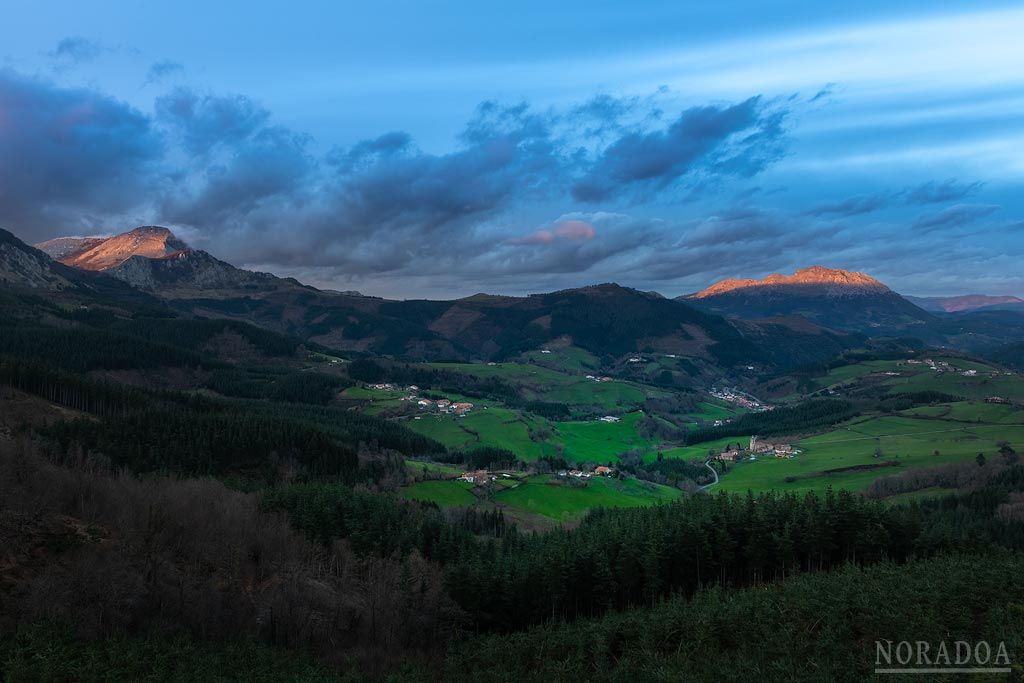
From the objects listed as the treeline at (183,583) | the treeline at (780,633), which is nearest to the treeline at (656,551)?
the treeline at (183,583)

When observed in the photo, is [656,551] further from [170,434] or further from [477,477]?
[170,434]

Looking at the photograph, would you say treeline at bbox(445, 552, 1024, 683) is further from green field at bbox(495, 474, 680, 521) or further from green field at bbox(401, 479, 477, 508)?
green field at bbox(495, 474, 680, 521)

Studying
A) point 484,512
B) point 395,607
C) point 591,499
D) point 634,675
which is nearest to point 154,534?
point 395,607

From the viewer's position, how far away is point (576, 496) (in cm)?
16212

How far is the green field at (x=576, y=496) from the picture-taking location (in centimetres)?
15088

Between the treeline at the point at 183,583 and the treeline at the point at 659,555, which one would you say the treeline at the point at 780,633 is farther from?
the treeline at the point at 183,583

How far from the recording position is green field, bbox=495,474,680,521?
151 metres

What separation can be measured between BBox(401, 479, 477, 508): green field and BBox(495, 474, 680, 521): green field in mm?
8435

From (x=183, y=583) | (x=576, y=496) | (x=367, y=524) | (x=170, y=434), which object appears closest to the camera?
(x=183, y=583)

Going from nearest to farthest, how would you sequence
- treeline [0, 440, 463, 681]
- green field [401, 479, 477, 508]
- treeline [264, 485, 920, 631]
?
treeline [0, 440, 463, 681], treeline [264, 485, 920, 631], green field [401, 479, 477, 508]

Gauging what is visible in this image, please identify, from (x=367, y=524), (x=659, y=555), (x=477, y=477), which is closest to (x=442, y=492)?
(x=477, y=477)

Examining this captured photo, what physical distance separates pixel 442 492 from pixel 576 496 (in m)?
37.8

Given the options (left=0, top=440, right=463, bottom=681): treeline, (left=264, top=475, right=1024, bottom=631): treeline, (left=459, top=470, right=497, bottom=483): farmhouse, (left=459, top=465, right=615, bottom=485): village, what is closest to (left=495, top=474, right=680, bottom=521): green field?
(left=459, top=465, right=615, bottom=485): village

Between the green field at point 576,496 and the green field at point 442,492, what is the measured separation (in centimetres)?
843
